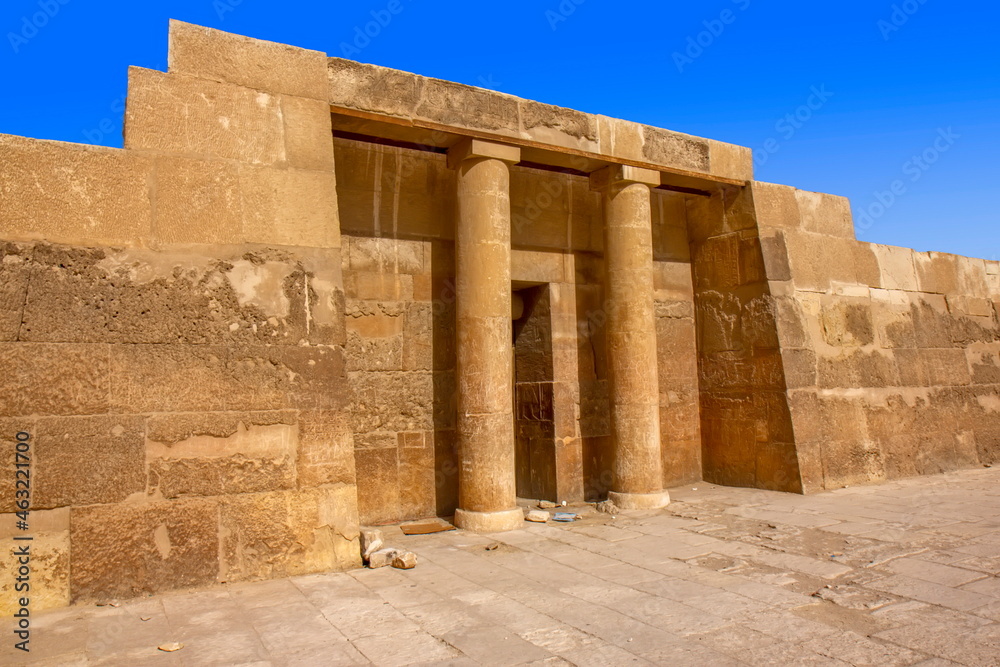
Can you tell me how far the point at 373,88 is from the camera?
600 cm

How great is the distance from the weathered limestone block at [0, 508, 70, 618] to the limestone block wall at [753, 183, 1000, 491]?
22.2 ft

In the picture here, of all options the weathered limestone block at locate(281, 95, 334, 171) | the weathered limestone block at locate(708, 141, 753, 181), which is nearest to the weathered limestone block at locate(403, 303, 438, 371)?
the weathered limestone block at locate(281, 95, 334, 171)

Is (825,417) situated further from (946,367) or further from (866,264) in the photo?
(946,367)

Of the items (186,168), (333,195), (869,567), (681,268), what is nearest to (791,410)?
(681,268)

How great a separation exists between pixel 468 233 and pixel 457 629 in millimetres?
3849

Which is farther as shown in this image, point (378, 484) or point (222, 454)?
point (378, 484)

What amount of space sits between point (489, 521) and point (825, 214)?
19.2 ft

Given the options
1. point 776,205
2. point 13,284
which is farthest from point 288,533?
point 776,205

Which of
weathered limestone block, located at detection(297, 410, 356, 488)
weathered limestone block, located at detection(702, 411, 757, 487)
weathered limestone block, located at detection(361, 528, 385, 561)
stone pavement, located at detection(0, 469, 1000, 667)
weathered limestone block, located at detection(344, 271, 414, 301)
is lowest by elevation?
stone pavement, located at detection(0, 469, 1000, 667)

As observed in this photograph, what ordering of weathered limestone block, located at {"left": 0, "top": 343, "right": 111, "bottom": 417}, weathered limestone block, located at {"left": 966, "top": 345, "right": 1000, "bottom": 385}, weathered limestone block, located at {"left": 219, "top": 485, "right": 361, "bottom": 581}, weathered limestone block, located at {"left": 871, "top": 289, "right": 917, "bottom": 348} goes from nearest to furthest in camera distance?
weathered limestone block, located at {"left": 0, "top": 343, "right": 111, "bottom": 417}, weathered limestone block, located at {"left": 219, "top": 485, "right": 361, "bottom": 581}, weathered limestone block, located at {"left": 871, "top": 289, "right": 917, "bottom": 348}, weathered limestone block, located at {"left": 966, "top": 345, "right": 1000, "bottom": 385}

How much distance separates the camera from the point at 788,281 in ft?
26.4

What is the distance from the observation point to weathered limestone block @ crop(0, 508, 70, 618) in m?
4.18

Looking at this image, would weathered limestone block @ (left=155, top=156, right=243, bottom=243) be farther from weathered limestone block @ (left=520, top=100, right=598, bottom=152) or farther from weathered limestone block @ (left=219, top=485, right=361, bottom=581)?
weathered limestone block @ (left=520, top=100, right=598, bottom=152)

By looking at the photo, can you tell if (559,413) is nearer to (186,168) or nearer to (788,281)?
(788,281)
